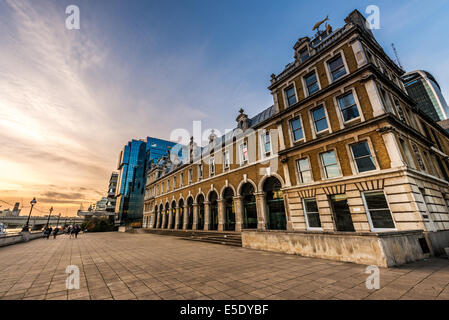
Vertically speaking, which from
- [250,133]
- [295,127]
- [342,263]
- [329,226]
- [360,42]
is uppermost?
[360,42]

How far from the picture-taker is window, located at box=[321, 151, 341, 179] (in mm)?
12188

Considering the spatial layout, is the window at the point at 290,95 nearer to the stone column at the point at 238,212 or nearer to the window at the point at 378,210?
the window at the point at 378,210

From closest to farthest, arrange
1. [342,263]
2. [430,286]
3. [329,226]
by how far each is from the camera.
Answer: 1. [430,286]
2. [342,263]
3. [329,226]

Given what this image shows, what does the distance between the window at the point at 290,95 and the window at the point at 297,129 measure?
1.71m

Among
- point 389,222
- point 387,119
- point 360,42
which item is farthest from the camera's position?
point 360,42

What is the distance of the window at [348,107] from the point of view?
12117mm

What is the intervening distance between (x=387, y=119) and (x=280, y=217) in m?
9.91

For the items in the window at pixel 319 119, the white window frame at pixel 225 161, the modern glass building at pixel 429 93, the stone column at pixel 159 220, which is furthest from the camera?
the modern glass building at pixel 429 93

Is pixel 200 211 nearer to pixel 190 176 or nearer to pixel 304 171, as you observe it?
pixel 190 176

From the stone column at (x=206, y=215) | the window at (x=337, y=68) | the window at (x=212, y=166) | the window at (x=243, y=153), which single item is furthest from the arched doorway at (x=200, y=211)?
the window at (x=337, y=68)
